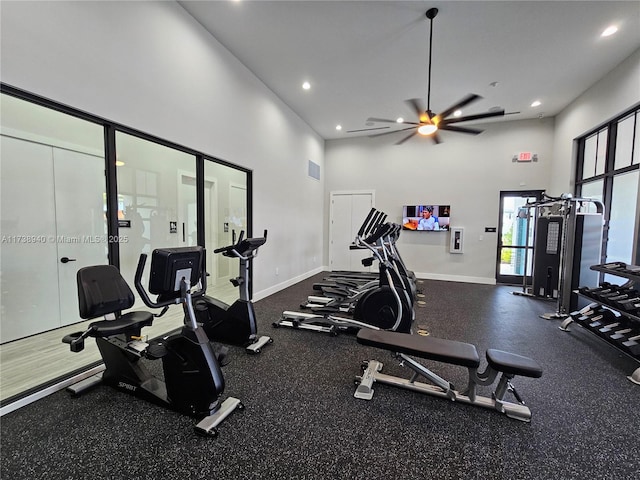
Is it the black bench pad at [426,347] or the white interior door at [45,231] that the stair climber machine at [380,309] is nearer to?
the black bench pad at [426,347]

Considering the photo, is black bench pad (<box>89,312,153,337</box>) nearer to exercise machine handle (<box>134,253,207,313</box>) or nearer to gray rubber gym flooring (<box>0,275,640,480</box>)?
exercise machine handle (<box>134,253,207,313</box>)

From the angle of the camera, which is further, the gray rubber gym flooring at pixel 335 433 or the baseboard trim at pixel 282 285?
the baseboard trim at pixel 282 285

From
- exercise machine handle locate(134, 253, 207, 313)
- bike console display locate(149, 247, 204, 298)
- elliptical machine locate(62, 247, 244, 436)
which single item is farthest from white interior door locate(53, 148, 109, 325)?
bike console display locate(149, 247, 204, 298)

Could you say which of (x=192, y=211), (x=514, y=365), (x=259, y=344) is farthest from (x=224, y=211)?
(x=514, y=365)

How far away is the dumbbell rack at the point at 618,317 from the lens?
2.88 metres

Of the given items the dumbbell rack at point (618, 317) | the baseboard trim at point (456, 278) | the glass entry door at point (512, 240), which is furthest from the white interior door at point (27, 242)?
the glass entry door at point (512, 240)

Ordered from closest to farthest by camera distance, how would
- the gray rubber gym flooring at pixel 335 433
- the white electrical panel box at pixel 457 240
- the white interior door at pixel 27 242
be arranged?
1. the gray rubber gym flooring at pixel 335 433
2. the white interior door at pixel 27 242
3. the white electrical panel box at pixel 457 240

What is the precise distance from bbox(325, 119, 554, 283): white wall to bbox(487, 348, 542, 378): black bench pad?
5.30 m

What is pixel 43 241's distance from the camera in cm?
326

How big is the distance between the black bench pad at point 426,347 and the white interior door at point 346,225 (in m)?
5.34

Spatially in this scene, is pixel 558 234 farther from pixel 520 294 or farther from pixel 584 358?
pixel 584 358

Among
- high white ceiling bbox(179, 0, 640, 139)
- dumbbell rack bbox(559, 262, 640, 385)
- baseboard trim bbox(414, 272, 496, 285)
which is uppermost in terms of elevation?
high white ceiling bbox(179, 0, 640, 139)

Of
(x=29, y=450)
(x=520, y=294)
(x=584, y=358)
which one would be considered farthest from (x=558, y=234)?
(x=29, y=450)

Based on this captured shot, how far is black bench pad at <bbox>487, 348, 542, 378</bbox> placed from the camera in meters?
1.86
